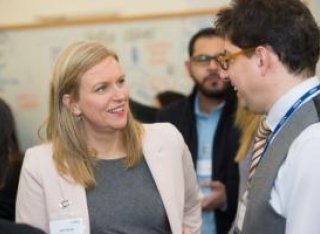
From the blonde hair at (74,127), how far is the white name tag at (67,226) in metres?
0.14

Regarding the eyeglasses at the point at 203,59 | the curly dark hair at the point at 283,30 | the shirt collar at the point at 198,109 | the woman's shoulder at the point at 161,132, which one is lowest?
the shirt collar at the point at 198,109

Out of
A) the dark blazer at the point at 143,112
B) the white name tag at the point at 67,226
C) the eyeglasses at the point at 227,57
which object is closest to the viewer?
the eyeglasses at the point at 227,57

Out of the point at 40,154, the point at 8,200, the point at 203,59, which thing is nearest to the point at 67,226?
the point at 40,154

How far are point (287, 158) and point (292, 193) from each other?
3.6 inches

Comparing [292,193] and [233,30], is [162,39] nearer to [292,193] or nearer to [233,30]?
[233,30]

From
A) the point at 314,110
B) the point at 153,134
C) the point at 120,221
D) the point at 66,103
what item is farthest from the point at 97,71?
the point at 314,110

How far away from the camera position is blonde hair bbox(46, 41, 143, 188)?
187cm

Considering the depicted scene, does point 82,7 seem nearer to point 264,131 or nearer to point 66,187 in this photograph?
point 66,187

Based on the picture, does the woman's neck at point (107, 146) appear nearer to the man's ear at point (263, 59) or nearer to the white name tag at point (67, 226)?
the white name tag at point (67, 226)

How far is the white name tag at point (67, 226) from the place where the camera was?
5.92 feet

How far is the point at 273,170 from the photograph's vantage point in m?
1.30

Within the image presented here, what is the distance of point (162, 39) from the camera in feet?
12.6

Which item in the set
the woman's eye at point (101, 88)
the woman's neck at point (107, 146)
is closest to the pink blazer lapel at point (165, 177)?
the woman's neck at point (107, 146)

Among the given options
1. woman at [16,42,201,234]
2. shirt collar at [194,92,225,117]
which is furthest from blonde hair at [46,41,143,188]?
shirt collar at [194,92,225,117]
